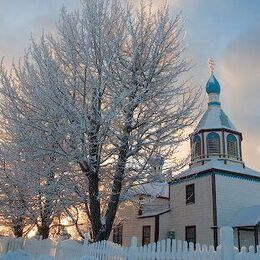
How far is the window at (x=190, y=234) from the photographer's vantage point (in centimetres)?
2355

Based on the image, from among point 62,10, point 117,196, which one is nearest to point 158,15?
point 62,10

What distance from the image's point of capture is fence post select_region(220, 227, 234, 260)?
6.20 metres

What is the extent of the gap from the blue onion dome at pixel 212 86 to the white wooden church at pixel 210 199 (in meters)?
1.34

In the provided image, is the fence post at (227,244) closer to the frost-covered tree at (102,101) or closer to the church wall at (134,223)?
the frost-covered tree at (102,101)

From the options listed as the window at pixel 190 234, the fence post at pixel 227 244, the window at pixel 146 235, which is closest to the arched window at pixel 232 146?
the window at pixel 190 234

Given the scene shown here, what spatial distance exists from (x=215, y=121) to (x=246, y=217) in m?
8.02

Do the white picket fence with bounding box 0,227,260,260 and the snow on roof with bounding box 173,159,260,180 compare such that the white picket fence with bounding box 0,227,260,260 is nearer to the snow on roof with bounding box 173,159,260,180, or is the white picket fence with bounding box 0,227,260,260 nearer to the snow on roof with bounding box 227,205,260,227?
the snow on roof with bounding box 173,159,260,180

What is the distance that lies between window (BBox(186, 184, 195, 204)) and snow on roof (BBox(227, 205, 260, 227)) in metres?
2.96

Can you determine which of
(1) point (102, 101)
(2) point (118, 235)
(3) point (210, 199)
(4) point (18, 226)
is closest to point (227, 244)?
(1) point (102, 101)

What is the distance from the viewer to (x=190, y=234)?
78.6ft

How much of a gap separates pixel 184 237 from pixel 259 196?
19.1 ft

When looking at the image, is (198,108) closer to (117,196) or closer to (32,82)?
Answer: (117,196)

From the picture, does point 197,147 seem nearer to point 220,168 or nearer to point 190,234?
point 220,168

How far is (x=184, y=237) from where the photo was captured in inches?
957
